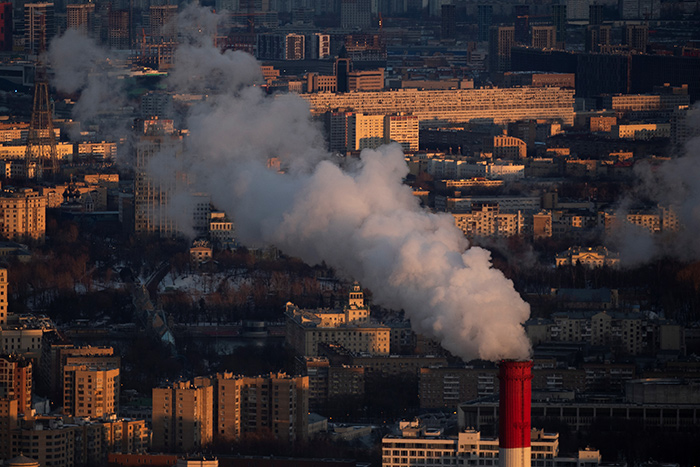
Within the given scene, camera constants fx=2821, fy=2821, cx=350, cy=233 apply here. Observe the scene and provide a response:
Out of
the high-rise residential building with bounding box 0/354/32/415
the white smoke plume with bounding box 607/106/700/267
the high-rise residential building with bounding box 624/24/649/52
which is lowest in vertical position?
the white smoke plume with bounding box 607/106/700/267

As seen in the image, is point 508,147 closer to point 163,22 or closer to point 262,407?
point 163,22

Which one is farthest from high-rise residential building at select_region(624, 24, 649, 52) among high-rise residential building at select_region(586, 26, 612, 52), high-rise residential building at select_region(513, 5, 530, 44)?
high-rise residential building at select_region(513, 5, 530, 44)

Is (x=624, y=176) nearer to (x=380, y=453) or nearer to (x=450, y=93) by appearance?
(x=450, y=93)

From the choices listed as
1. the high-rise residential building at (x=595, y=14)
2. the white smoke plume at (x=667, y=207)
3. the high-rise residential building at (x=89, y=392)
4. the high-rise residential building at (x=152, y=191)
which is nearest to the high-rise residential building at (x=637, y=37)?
the high-rise residential building at (x=595, y=14)

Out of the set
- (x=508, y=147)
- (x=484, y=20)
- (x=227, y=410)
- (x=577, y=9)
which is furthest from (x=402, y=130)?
(x=227, y=410)

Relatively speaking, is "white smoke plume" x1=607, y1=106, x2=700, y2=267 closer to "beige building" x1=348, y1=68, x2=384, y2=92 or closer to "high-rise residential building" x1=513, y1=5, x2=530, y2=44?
"beige building" x1=348, y1=68, x2=384, y2=92

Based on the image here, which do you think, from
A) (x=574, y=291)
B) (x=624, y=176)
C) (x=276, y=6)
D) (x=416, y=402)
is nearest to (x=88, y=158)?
(x=624, y=176)

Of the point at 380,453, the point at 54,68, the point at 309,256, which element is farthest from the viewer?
the point at 54,68
